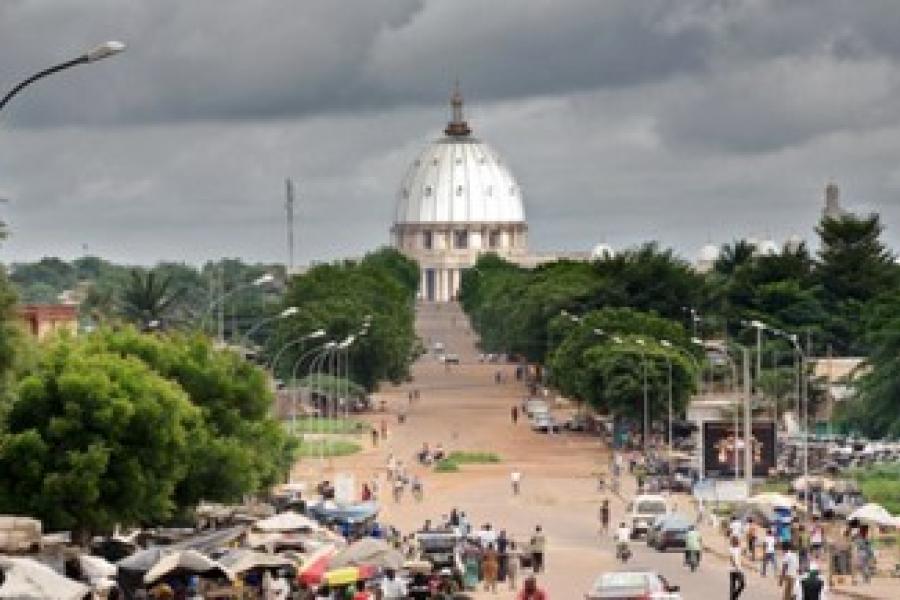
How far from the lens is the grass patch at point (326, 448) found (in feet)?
361

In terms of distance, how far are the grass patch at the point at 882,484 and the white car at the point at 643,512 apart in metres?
6.00

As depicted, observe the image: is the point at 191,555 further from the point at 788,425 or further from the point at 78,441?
the point at 788,425

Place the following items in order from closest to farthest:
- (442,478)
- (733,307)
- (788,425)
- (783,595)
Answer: (783,595) → (442,478) → (788,425) → (733,307)

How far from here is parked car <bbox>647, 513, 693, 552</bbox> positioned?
6359cm

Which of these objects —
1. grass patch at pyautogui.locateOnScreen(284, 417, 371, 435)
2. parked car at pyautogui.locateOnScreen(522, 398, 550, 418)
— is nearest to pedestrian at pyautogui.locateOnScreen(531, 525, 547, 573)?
grass patch at pyautogui.locateOnScreen(284, 417, 371, 435)

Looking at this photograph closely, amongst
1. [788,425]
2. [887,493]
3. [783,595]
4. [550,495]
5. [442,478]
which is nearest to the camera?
[783,595]

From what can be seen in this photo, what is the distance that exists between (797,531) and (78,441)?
55.1 ft

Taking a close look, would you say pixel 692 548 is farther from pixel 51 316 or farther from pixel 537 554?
pixel 51 316

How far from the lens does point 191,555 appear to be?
42125 millimetres

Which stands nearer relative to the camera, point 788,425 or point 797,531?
point 797,531

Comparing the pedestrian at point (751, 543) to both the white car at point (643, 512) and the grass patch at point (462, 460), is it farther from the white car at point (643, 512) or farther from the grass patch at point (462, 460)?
the grass patch at point (462, 460)

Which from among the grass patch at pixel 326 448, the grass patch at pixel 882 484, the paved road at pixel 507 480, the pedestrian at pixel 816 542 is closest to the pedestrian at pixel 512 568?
the paved road at pixel 507 480

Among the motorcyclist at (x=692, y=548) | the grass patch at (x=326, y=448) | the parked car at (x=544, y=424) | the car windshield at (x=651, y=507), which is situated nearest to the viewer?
the motorcyclist at (x=692, y=548)

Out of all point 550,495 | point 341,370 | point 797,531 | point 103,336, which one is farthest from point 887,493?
point 341,370
